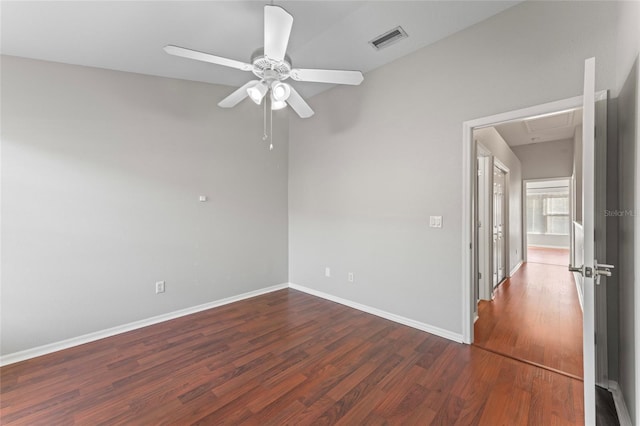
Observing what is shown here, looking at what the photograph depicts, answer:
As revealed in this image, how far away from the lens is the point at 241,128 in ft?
12.1

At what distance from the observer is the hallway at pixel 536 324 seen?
230 centimetres

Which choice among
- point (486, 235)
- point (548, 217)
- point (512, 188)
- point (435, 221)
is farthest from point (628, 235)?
point (548, 217)

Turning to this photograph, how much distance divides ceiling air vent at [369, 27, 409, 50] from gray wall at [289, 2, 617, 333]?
1.13 ft

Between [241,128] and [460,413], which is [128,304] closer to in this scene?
[241,128]

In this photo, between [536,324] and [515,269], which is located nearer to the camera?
[536,324]

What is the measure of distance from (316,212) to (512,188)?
180 inches

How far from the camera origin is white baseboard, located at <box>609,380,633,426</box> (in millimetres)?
1554

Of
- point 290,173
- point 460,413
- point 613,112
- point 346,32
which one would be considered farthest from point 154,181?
point 613,112

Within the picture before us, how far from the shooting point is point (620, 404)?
1687 millimetres

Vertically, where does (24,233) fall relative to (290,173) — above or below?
below

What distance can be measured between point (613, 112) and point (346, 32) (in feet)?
7.02

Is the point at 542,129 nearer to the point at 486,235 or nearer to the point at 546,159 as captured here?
the point at 546,159

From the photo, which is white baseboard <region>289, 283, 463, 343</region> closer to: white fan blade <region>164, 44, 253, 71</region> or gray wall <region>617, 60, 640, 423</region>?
gray wall <region>617, 60, 640, 423</region>

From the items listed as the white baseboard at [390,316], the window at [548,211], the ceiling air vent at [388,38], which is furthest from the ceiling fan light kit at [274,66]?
the window at [548,211]
